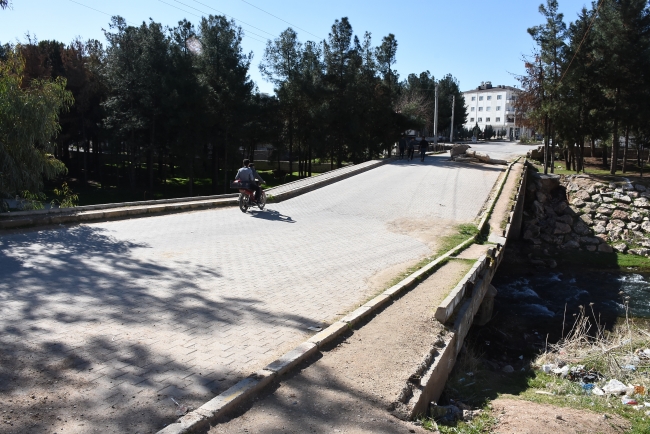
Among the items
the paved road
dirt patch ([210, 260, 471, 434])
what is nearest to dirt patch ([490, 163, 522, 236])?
dirt patch ([210, 260, 471, 434])

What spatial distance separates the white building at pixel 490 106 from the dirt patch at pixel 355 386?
353 ft

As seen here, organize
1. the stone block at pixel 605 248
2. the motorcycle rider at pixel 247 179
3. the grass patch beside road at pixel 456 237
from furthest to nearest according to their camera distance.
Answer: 1. the stone block at pixel 605 248
2. the motorcycle rider at pixel 247 179
3. the grass patch beside road at pixel 456 237

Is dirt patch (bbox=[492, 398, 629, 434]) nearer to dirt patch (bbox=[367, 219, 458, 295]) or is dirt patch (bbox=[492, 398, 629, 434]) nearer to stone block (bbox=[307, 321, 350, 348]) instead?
stone block (bbox=[307, 321, 350, 348])

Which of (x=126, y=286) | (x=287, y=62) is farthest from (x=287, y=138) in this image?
(x=126, y=286)

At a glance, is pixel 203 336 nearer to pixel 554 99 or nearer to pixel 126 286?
pixel 126 286

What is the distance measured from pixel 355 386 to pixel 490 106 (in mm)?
116365

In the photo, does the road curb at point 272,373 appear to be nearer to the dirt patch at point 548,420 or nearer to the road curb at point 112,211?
the dirt patch at point 548,420

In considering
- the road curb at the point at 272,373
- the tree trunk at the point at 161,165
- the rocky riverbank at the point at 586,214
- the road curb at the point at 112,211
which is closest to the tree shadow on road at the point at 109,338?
the road curb at the point at 272,373

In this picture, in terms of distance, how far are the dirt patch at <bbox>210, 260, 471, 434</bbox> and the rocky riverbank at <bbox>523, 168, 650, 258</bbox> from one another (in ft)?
51.2

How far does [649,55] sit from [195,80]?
2690cm

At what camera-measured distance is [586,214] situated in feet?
82.7

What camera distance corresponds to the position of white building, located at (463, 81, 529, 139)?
109250 mm

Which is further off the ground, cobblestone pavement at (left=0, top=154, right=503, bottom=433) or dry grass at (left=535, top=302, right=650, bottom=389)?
cobblestone pavement at (left=0, top=154, right=503, bottom=433)

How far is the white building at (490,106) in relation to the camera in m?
109
